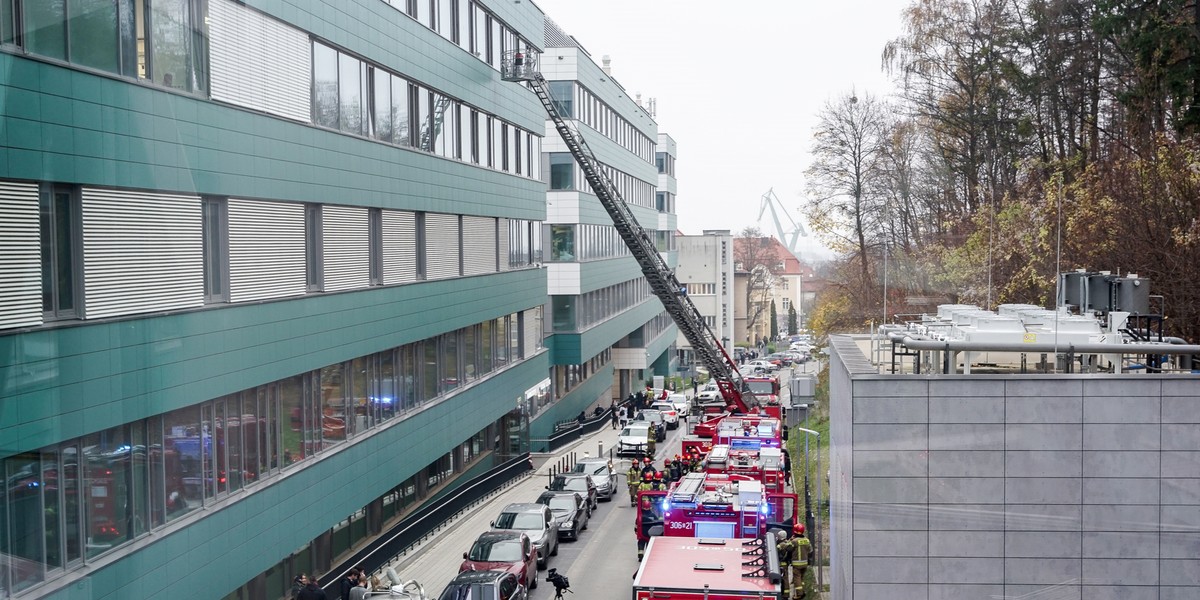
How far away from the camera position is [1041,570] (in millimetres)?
8875

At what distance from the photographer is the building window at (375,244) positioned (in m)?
18.6

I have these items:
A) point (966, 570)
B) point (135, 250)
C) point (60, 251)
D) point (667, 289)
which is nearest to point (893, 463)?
point (966, 570)

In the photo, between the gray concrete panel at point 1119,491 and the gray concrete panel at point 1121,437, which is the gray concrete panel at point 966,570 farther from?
the gray concrete panel at point 1121,437

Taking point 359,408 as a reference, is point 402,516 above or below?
below

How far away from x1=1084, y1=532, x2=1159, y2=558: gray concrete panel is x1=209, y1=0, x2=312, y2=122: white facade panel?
923 centimetres

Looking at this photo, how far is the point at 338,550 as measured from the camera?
16953 mm

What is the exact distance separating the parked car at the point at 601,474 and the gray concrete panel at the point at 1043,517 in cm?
1822

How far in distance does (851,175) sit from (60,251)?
1314 inches

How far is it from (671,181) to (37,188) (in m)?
66.8

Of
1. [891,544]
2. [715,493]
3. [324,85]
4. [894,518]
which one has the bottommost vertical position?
[715,493]

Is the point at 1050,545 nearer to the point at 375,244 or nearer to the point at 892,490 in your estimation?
the point at 892,490

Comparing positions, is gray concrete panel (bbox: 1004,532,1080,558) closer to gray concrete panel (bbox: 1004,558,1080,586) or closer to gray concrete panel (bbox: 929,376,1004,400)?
gray concrete panel (bbox: 1004,558,1080,586)

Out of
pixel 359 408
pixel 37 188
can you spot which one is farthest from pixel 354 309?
pixel 37 188

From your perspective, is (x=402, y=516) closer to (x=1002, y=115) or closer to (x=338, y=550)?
(x=338, y=550)
